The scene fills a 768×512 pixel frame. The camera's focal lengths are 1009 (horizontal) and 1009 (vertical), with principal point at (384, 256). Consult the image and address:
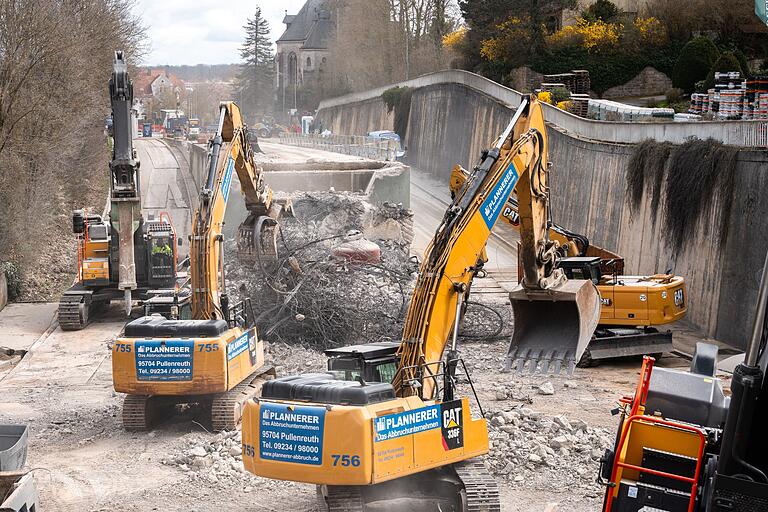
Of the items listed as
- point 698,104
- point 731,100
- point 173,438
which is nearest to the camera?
point 173,438

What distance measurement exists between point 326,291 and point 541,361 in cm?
895

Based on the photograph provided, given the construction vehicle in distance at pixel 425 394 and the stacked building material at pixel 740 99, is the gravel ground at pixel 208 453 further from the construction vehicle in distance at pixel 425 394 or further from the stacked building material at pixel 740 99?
the stacked building material at pixel 740 99

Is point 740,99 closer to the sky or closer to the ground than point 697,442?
closer to the sky

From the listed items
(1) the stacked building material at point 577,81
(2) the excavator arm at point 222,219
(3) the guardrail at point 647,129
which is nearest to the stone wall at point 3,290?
(2) the excavator arm at point 222,219

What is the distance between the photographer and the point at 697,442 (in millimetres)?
7891

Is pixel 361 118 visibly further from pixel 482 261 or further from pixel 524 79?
pixel 482 261

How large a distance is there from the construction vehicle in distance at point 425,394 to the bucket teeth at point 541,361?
4 centimetres

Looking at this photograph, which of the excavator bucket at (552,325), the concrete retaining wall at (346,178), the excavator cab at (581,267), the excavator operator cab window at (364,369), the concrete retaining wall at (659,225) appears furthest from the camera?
the concrete retaining wall at (346,178)

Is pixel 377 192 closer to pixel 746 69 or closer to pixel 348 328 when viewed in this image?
pixel 746 69

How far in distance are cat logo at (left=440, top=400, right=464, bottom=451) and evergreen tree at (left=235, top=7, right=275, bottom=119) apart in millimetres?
133730

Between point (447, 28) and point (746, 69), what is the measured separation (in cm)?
5231

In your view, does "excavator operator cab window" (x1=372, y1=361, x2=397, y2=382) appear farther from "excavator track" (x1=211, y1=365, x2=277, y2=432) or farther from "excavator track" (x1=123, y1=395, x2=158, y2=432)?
"excavator track" (x1=123, y1=395, x2=158, y2=432)

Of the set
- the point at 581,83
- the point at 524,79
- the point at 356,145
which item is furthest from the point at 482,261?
the point at 356,145

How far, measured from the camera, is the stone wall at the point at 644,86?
49.0 metres
